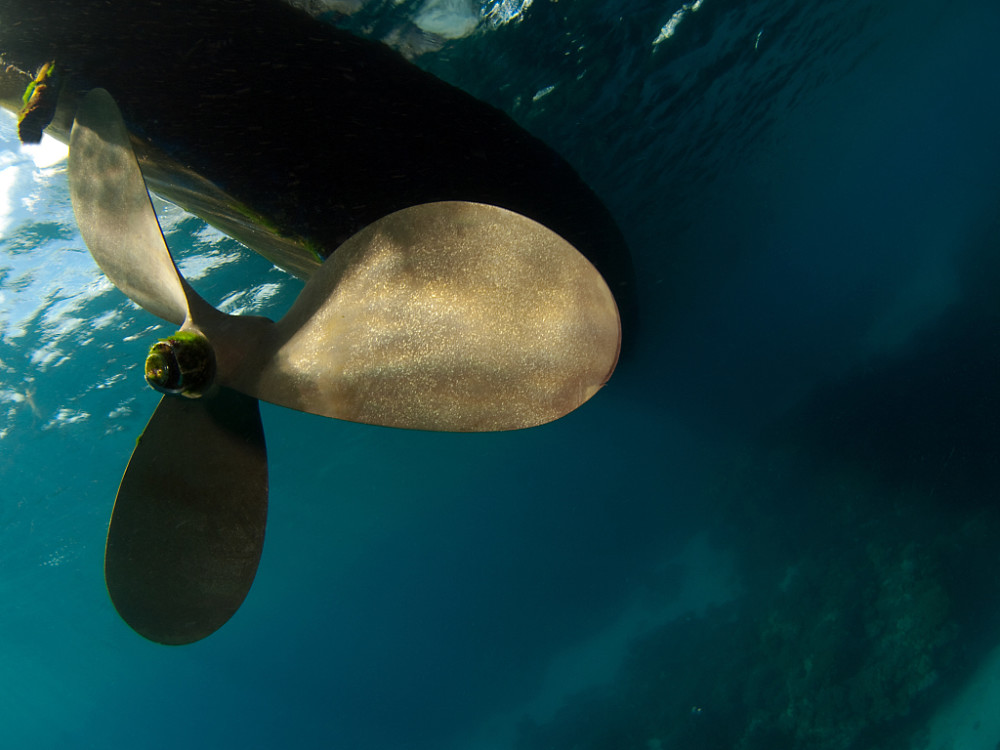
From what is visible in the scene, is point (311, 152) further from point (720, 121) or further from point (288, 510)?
point (288, 510)

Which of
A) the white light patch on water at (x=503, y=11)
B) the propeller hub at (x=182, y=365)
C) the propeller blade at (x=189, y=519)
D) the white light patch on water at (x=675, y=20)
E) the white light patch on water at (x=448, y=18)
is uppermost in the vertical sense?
the white light patch on water at (x=675, y=20)

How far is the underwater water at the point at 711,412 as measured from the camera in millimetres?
9633

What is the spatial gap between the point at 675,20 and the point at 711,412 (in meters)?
17.1

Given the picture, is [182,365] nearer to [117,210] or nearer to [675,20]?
[117,210]

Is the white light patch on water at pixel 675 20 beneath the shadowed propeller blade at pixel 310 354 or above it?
above

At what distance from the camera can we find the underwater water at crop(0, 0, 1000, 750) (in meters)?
9.63

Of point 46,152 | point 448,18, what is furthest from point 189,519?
point 46,152

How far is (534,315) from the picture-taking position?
1730 mm

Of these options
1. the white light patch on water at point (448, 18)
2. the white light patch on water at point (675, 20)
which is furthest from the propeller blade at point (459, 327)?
the white light patch on water at point (675, 20)

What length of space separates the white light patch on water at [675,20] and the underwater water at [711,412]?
42 millimetres

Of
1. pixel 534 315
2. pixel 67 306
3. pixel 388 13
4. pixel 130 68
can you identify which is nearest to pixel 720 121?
pixel 388 13

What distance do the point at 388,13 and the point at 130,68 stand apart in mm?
2890

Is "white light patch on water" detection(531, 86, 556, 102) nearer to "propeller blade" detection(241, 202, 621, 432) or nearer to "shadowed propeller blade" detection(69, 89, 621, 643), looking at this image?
"shadowed propeller blade" detection(69, 89, 621, 643)

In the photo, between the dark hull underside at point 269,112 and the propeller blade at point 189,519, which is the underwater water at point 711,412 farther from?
the propeller blade at point 189,519
